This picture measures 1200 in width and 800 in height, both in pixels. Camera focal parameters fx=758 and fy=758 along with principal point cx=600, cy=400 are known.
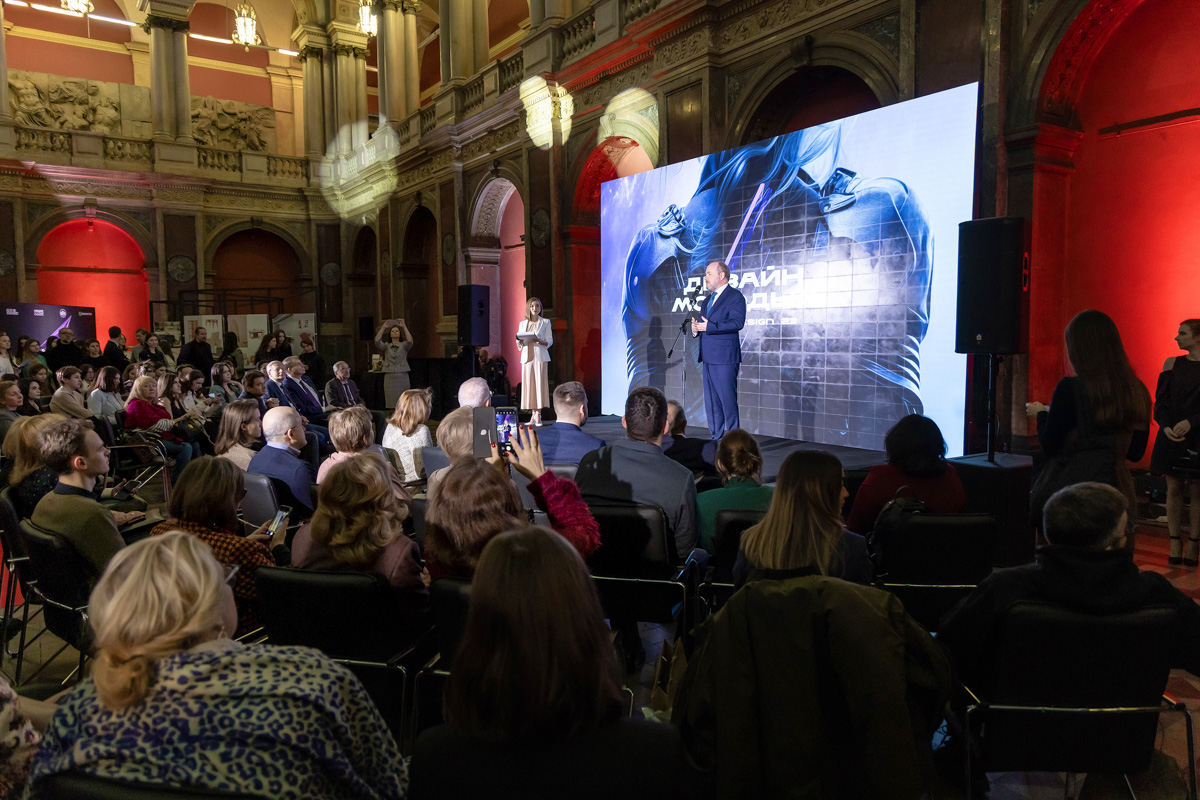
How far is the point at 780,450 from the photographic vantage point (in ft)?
21.2

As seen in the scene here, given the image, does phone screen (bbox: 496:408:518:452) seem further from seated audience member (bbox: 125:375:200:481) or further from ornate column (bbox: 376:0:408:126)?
ornate column (bbox: 376:0:408:126)

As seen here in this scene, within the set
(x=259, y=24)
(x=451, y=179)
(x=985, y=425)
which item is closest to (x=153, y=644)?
(x=985, y=425)

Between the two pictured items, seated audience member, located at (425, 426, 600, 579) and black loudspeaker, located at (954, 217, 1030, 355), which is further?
black loudspeaker, located at (954, 217, 1030, 355)

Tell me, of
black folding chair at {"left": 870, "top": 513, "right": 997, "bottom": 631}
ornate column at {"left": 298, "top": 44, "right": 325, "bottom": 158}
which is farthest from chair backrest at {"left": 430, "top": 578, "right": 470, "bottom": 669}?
ornate column at {"left": 298, "top": 44, "right": 325, "bottom": 158}

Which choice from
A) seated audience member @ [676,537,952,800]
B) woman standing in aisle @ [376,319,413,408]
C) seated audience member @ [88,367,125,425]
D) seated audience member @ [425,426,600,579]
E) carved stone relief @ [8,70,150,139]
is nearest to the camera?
seated audience member @ [676,537,952,800]

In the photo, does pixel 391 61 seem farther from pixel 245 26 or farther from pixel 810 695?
pixel 810 695

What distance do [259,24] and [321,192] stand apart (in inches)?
182

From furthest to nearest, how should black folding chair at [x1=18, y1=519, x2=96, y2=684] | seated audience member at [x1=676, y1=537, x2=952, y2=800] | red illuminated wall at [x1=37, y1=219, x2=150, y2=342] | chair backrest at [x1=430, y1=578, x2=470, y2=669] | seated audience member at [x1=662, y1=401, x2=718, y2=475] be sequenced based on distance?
red illuminated wall at [x1=37, y1=219, x2=150, y2=342]
seated audience member at [x1=662, y1=401, x2=718, y2=475]
black folding chair at [x1=18, y1=519, x2=96, y2=684]
chair backrest at [x1=430, y1=578, x2=470, y2=669]
seated audience member at [x1=676, y1=537, x2=952, y2=800]

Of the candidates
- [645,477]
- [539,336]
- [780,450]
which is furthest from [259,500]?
[539,336]

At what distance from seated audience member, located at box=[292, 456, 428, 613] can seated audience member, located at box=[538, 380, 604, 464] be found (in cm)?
142

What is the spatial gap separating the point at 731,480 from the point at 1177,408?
3.05 metres

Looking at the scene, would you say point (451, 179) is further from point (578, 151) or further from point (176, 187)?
point (176, 187)

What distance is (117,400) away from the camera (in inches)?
279

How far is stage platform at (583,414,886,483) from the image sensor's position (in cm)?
554
